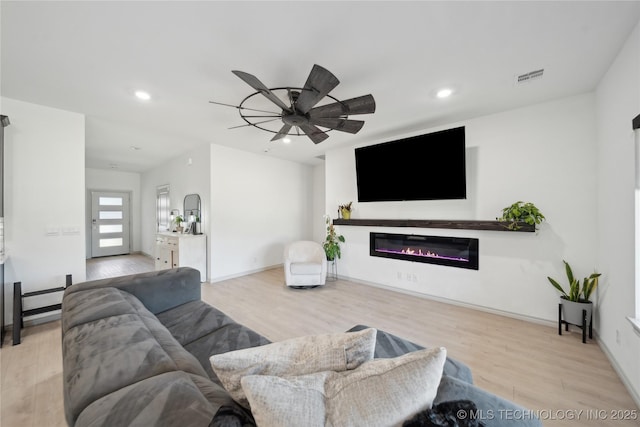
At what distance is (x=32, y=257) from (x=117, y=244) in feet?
17.2

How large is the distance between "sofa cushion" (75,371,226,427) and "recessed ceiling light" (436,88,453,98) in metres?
3.12

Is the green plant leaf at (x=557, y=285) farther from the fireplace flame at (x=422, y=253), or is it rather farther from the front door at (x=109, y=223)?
the front door at (x=109, y=223)

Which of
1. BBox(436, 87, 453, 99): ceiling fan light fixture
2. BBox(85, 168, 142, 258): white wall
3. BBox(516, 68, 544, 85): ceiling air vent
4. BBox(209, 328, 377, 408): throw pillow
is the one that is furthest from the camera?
BBox(85, 168, 142, 258): white wall

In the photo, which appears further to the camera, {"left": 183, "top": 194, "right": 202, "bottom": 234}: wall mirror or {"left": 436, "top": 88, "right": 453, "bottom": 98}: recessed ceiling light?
{"left": 183, "top": 194, "right": 202, "bottom": 234}: wall mirror

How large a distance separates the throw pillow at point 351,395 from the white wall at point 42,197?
391cm

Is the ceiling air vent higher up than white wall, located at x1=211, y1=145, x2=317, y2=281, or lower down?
higher up

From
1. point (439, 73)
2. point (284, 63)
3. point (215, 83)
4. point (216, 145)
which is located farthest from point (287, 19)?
point (216, 145)

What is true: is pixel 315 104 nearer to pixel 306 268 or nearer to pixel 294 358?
pixel 294 358

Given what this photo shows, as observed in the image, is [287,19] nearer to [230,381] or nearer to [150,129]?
[230,381]

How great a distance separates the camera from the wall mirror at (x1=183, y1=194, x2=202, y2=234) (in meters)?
4.93

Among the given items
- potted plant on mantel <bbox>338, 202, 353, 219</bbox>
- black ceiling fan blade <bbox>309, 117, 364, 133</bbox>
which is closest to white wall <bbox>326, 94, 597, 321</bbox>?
potted plant on mantel <bbox>338, 202, 353, 219</bbox>

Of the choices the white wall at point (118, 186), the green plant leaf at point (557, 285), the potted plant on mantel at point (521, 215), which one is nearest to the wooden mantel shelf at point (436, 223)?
the potted plant on mantel at point (521, 215)

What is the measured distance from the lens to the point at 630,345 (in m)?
1.85

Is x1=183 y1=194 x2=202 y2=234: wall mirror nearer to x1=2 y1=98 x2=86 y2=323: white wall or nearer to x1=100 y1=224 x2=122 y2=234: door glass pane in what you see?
x1=2 y1=98 x2=86 y2=323: white wall
